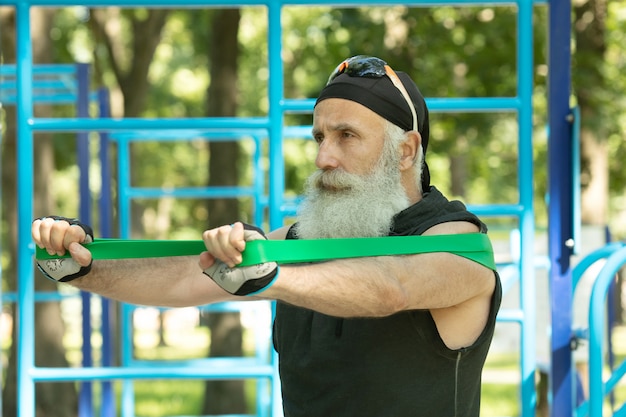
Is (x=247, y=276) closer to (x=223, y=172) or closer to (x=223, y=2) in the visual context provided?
(x=223, y=2)

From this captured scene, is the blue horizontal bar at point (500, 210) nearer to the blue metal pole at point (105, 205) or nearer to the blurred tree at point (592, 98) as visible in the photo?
the blue metal pole at point (105, 205)

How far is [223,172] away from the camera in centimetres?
1057

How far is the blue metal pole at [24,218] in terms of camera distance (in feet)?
13.1

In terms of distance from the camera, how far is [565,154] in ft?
13.4

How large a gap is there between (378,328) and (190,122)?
2.08 meters

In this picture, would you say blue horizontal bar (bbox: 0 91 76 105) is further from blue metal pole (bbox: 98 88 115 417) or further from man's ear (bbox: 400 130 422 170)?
man's ear (bbox: 400 130 422 170)

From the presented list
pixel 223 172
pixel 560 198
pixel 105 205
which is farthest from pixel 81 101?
pixel 560 198

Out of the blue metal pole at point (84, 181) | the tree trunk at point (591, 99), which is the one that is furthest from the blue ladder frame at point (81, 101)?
the tree trunk at point (591, 99)

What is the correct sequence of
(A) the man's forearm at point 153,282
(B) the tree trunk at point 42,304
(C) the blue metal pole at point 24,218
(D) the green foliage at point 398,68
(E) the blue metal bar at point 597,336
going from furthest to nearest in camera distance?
(D) the green foliage at point 398,68
(B) the tree trunk at point 42,304
(C) the blue metal pole at point 24,218
(E) the blue metal bar at point 597,336
(A) the man's forearm at point 153,282

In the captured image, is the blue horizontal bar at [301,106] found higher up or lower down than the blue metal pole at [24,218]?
higher up

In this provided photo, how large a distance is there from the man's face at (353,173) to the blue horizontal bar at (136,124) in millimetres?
1742

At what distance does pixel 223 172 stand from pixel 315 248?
8.69 metres

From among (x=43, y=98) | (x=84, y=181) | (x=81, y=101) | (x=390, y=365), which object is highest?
(x=43, y=98)

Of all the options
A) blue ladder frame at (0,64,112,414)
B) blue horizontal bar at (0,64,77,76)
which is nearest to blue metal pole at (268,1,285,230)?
blue ladder frame at (0,64,112,414)
